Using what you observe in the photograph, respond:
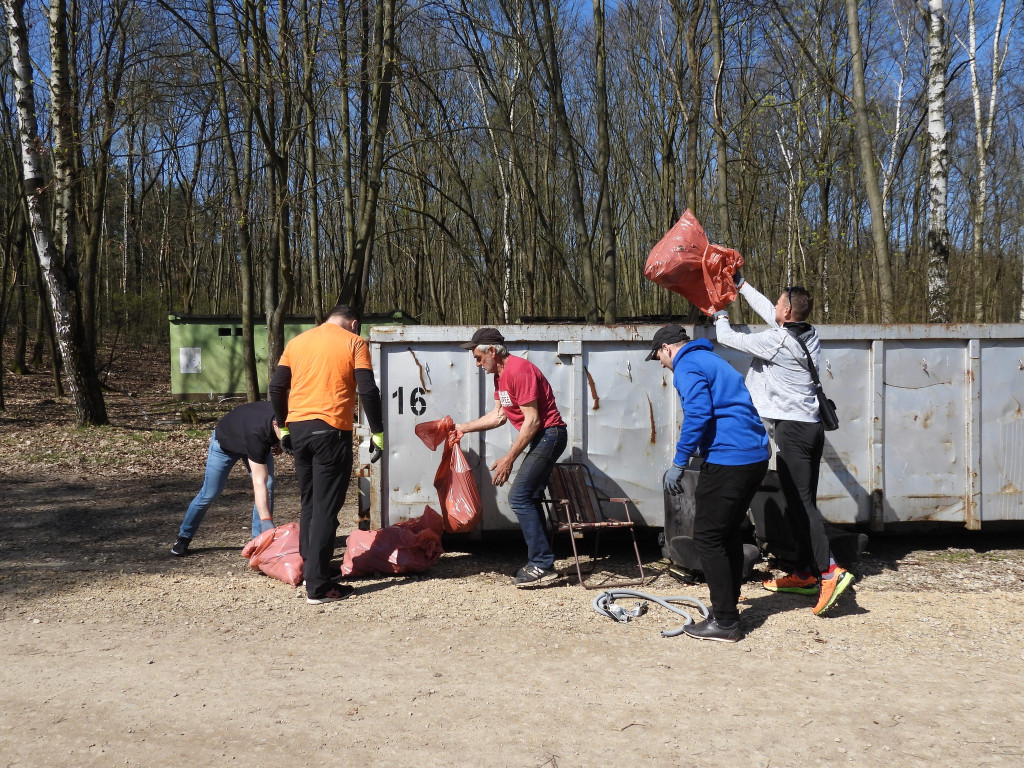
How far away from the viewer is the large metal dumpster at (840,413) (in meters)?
6.05

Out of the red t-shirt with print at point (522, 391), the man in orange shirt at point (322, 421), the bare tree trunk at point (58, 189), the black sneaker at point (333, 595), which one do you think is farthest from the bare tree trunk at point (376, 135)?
the black sneaker at point (333, 595)

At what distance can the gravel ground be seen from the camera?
3.24m

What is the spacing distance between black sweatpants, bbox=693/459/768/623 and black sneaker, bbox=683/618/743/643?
1.5 inches

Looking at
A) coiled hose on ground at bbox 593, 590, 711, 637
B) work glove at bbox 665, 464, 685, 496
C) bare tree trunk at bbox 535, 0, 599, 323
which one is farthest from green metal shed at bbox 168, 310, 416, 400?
work glove at bbox 665, 464, 685, 496

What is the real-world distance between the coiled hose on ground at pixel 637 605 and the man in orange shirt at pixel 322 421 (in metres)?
1.66

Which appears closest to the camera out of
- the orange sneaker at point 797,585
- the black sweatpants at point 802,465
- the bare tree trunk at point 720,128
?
the black sweatpants at point 802,465

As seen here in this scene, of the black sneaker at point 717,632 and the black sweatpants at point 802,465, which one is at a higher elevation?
the black sweatpants at point 802,465

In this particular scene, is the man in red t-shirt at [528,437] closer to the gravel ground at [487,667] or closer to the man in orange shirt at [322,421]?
the gravel ground at [487,667]

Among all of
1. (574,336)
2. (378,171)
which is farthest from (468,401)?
(378,171)

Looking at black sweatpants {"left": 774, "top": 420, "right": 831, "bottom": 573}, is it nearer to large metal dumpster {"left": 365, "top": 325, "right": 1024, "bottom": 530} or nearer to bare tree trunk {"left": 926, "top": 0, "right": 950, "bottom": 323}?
large metal dumpster {"left": 365, "top": 325, "right": 1024, "bottom": 530}

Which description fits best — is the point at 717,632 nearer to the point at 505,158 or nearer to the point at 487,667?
the point at 487,667

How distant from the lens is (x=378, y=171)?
A: 1160 cm

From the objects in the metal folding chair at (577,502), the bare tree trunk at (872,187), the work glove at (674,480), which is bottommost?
the metal folding chair at (577,502)

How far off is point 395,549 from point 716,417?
8.10 ft
